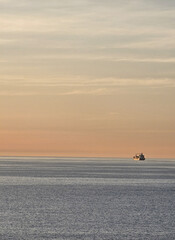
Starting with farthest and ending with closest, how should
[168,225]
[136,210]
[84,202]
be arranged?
[84,202] → [136,210] → [168,225]

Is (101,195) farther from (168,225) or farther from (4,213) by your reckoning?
(168,225)

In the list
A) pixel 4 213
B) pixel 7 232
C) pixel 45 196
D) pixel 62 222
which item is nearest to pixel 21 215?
pixel 4 213

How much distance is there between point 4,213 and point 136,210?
1610cm

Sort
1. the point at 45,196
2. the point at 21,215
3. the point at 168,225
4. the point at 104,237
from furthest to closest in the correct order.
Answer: the point at 45,196
the point at 21,215
the point at 168,225
the point at 104,237

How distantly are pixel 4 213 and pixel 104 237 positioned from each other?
21.8 metres

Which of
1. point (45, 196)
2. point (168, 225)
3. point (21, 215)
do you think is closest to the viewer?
point (168, 225)

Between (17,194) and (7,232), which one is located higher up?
(17,194)

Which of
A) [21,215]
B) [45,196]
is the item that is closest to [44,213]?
[21,215]

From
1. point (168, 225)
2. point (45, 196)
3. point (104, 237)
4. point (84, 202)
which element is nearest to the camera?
point (104, 237)

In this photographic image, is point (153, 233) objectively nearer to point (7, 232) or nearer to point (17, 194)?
point (7, 232)

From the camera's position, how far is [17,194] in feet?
369

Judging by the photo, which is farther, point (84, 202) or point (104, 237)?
point (84, 202)

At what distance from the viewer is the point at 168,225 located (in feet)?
225

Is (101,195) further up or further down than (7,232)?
further up
